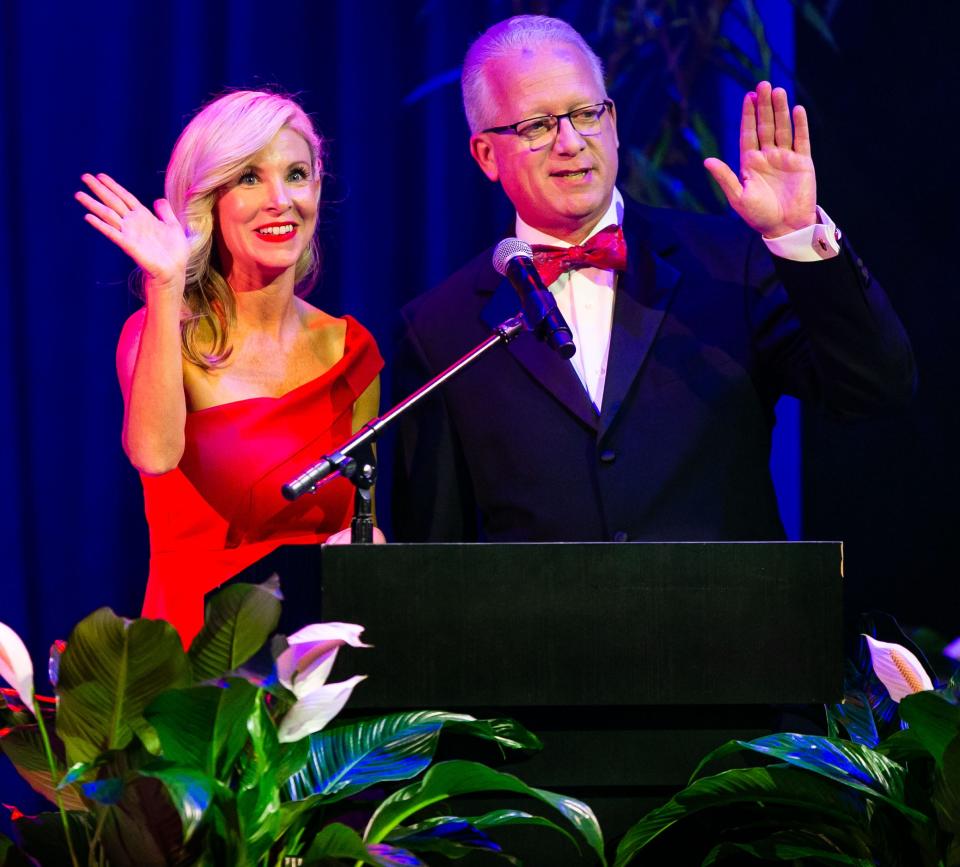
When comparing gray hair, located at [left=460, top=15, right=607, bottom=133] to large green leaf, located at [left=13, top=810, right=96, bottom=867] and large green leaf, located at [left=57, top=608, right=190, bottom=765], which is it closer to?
large green leaf, located at [left=57, top=608, right=190, bottom=765]

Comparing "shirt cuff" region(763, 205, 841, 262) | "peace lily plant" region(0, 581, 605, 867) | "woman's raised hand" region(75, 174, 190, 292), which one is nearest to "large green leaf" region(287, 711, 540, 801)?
"peace lily plant" region(0, 581, 605, 867)

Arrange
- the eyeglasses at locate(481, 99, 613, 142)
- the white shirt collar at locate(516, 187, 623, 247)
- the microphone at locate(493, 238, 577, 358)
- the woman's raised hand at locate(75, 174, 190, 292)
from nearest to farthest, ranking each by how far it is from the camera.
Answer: the microphone at locate(493, 238, 577, 358) < the woman's raised hand at locate(75, 174, 190, 292) < the eyeglasses at locate(481, 99, 613, 142) < the white shirt collar at locate(516, 187, 623, 247)

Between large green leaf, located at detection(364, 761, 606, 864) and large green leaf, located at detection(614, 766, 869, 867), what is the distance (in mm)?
78

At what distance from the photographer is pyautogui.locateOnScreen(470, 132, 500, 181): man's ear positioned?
261cm

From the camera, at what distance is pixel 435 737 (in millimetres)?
1528

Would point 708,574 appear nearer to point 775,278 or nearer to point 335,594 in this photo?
point 335,594

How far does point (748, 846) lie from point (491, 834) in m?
0.31

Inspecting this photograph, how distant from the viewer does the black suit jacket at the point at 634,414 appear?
93.2 inches

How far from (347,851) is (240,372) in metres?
1.49

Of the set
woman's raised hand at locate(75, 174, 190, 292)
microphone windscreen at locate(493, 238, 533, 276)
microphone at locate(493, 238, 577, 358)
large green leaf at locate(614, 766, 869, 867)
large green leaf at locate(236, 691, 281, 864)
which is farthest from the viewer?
woman's raised hand at locate(75, 174, 190, 292)

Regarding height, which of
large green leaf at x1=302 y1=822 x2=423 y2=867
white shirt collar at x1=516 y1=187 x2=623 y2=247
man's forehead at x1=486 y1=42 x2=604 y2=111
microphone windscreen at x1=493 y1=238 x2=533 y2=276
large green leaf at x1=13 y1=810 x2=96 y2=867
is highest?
man's forehead at x1=486 y1=42 x2=604 y2=111

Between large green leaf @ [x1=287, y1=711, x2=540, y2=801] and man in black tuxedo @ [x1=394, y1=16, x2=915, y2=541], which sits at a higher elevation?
man in black tuxedo @ [x1=394, y1=16, x2=915, y2=541]

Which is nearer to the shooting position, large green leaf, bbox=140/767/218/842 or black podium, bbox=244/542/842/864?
large green leaf, bbox=140/767/218/842

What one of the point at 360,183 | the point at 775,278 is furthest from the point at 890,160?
the point at 360,183
